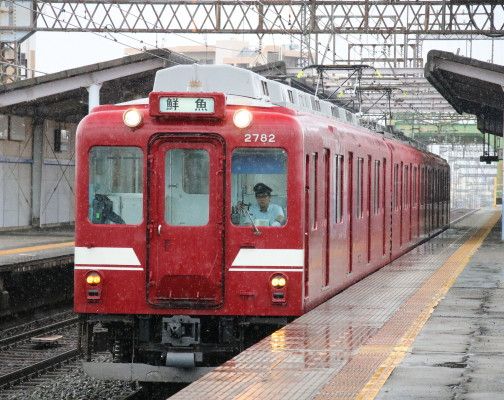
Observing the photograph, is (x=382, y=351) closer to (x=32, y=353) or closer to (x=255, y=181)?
(x=255, y=181)

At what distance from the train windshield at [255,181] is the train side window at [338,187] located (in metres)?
2.33

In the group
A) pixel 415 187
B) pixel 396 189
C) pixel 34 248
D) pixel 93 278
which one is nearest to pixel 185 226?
pixel 93 278

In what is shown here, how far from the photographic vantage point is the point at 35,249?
21172 millimetres

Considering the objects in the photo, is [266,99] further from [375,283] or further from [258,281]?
[375,283]

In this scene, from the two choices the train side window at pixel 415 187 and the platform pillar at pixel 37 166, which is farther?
the platform pillar at pixel 37 166

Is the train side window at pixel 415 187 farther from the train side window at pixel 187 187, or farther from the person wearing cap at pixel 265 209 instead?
the train side window at pixel 187 187

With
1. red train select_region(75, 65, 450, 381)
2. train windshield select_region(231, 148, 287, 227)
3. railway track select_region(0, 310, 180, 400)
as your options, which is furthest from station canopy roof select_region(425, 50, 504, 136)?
train windshield select_region(231, 148, 287, 227)

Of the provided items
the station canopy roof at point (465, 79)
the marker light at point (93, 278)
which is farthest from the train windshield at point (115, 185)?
the station canopy roof at point (465, 79)

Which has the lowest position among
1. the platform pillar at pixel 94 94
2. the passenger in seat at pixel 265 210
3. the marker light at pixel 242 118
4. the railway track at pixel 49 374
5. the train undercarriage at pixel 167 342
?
the railway track at pixel 49 374

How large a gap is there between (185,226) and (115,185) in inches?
29.2

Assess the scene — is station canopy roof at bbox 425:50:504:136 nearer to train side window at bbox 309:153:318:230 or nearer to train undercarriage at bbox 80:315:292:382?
train side window at bbox 309:153:318:230

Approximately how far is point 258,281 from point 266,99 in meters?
2.25

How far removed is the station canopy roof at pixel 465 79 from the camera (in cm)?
2391

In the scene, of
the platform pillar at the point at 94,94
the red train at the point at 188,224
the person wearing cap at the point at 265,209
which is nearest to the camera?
the red train at the point at 188,224
